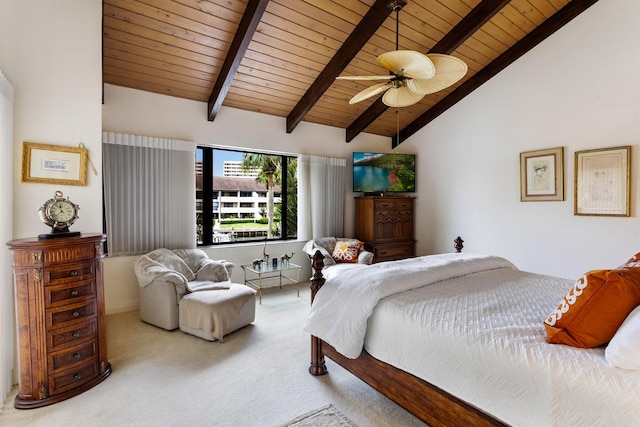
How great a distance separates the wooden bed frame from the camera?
1.51 metres

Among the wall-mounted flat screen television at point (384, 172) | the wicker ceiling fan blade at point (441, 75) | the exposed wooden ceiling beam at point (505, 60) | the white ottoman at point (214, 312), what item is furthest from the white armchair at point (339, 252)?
the wicker ceiling fan blade at point (441, 75)

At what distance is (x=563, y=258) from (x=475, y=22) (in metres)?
3.15

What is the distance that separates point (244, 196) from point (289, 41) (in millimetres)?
2322

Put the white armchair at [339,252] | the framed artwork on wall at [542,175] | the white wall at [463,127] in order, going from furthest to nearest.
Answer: the white armchair at [339,252] < the framed artwork on wall at [542,175] < the white wall at [463,127]

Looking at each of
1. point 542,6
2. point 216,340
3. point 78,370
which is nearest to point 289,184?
point 216,340

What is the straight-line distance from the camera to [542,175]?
4383 millimetres

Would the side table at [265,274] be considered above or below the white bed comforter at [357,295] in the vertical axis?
below

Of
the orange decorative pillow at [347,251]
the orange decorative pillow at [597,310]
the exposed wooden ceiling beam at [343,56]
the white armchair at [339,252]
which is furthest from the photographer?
the orange decorative pillow at [347,251]

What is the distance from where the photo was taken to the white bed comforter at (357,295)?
6.49ft

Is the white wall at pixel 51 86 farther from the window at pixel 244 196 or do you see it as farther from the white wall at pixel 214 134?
the window at pixel 244 196

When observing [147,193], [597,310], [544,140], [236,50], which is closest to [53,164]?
[147,193]

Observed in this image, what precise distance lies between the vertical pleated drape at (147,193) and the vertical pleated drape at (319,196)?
67.5 inches

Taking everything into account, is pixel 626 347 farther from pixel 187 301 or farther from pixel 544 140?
pixel 544 140

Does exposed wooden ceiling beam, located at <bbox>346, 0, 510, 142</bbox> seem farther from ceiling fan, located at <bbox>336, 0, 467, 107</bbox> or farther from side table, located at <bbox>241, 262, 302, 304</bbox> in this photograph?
side table, located at <bbox>241, 262, 302, 304</bbox>
